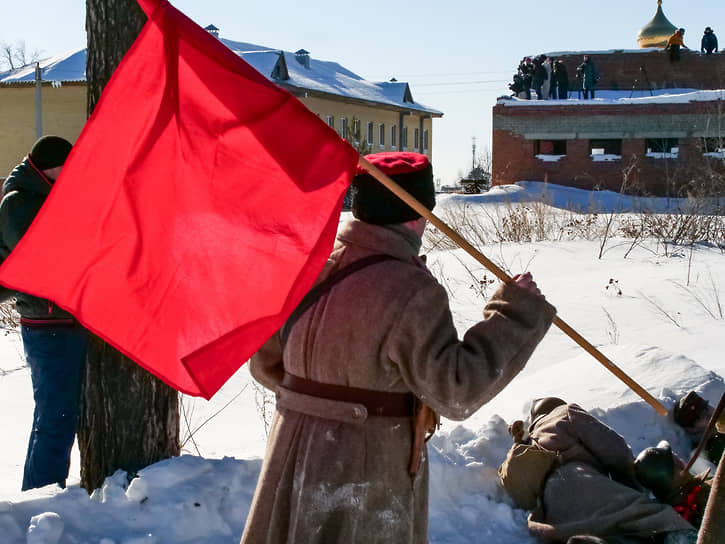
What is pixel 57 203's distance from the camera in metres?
2.69

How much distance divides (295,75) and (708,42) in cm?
1908

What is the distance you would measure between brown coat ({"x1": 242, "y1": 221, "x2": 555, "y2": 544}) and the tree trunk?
6.11 feet

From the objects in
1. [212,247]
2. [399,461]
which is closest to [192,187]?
[212,247]

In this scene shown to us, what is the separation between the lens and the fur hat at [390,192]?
250 cm

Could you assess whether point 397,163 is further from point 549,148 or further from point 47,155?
point 549,148

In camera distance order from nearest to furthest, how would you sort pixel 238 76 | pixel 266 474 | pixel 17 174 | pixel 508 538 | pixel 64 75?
pixel 238 76, pixel 266 474, pixel 508 538, pixel 17 174, pixel 64 75

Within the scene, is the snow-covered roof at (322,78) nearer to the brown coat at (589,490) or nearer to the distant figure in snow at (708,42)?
the distant figure in snow at (708,42)

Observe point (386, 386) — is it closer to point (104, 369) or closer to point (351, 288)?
point (351, 288)

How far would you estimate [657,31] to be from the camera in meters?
45.9

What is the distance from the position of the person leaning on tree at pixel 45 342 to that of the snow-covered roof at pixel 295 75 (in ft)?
99.0

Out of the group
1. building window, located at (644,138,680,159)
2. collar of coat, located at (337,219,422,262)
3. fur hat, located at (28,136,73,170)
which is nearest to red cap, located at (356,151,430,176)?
collar of coat, located at (337,219,422,262)

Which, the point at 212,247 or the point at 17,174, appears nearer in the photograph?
A: the point at 212,247

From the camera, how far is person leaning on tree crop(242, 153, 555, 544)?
2.37 m

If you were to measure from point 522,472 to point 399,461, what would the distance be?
1773 mm
